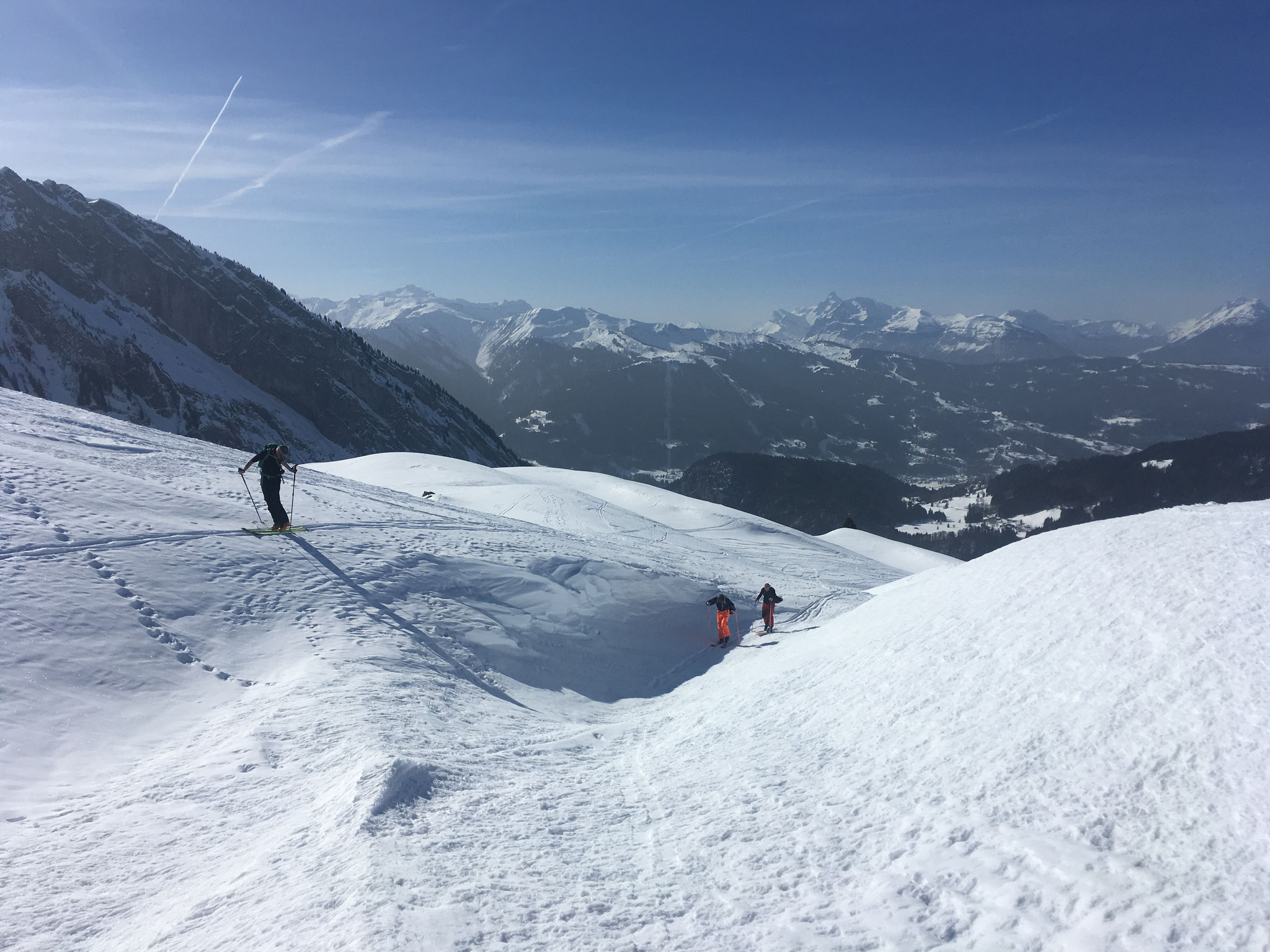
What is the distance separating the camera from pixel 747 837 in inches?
274

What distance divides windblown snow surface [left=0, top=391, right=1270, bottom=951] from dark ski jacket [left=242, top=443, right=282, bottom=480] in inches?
66.5

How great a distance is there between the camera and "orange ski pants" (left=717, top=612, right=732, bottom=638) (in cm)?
1819

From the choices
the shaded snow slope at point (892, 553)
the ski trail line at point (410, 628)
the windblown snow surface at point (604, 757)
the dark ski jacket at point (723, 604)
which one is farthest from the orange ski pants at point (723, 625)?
the shaded snow slope at point (892, 553)

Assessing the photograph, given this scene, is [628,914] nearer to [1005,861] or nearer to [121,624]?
[1005,861]

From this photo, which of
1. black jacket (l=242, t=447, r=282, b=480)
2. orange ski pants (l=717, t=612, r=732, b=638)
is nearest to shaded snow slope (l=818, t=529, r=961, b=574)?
orange ski pants (l=717, t=612, r=732, b=638)

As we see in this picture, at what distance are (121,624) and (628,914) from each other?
33.6ft

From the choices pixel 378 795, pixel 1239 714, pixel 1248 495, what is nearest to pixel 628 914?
pixel 378 795

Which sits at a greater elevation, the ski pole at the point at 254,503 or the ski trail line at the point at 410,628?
the ski pole at the point at 254,503

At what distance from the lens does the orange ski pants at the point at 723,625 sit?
Result: 1819cm

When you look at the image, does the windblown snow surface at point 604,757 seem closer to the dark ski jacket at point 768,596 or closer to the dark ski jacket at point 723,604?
the dark ski jacket at point 723,604

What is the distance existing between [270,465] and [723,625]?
12886 millimetres

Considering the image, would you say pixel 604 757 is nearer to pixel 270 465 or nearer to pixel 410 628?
pixel 410 628

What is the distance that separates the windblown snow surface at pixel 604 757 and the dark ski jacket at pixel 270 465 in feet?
5.55

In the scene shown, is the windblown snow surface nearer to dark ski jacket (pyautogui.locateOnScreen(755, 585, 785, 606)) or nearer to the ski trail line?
the ski trail line
